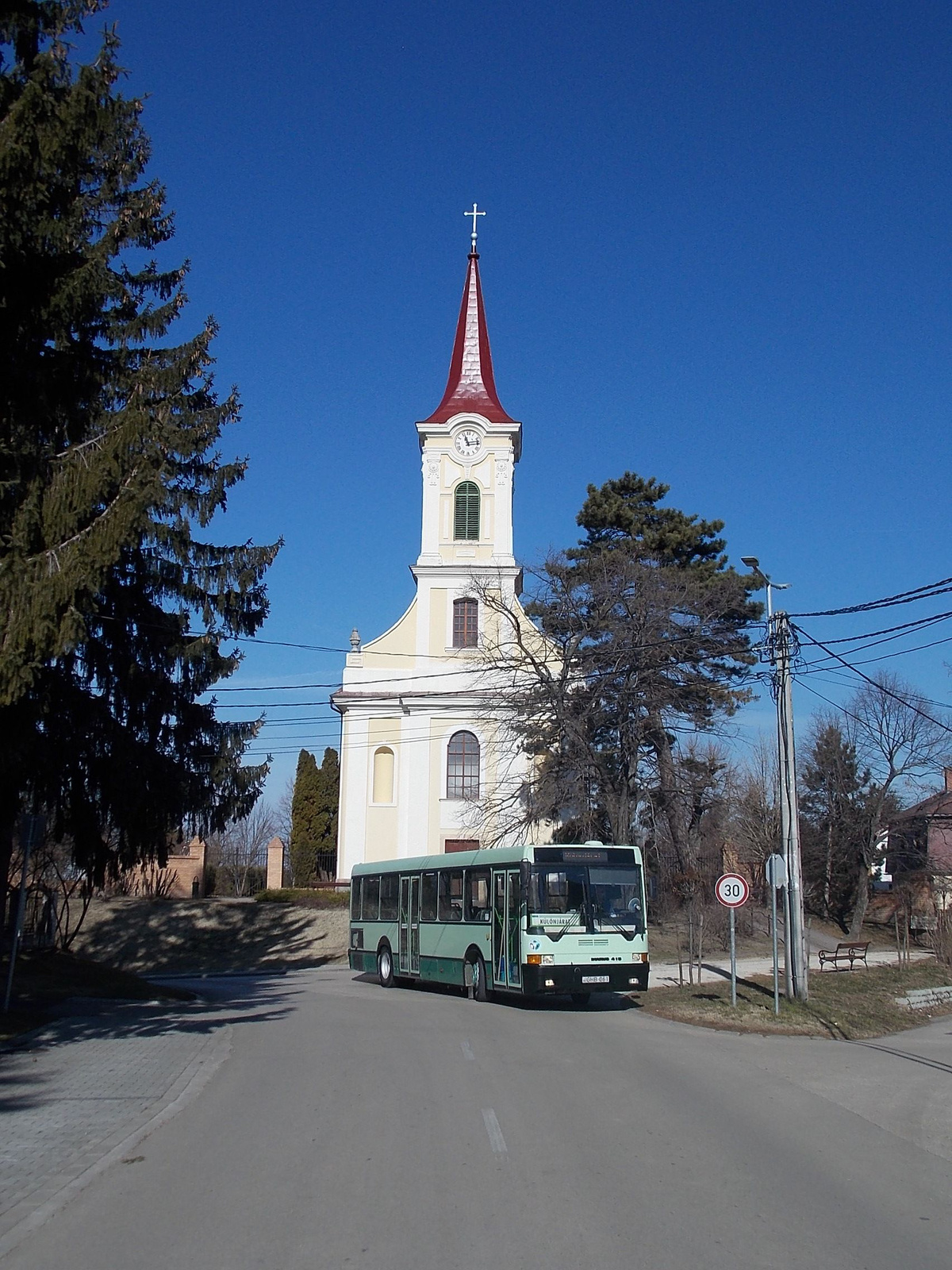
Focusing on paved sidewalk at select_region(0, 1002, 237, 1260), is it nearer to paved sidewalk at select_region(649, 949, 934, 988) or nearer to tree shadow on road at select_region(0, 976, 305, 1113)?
tree shadow on road at select_region(0, 976, 305, 1113)

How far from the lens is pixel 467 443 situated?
45250 mm

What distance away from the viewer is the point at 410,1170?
787 centimetres

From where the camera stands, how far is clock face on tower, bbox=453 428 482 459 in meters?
45.2

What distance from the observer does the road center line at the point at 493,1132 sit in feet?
28.1

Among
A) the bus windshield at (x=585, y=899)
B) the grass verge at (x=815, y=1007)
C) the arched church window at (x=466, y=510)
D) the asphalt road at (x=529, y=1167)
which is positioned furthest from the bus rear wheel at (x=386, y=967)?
the arched church window at (x=466, y=510)

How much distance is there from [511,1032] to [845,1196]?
957 centimetres

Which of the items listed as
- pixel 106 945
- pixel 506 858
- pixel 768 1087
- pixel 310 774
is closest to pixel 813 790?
pixel 310 774

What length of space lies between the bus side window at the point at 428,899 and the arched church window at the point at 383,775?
1973 cm

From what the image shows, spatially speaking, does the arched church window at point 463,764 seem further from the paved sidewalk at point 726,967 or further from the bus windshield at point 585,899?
the bus windshield at point 585,899

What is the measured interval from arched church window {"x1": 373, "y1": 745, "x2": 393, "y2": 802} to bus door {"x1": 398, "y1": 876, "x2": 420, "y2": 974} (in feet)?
60.3

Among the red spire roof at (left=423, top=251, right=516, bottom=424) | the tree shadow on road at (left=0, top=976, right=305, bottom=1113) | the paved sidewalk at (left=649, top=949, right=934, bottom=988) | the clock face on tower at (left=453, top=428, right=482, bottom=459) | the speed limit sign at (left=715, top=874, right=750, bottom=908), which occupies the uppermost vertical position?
the red spire roof at (left=423, top=251, right=516, bottom=424)

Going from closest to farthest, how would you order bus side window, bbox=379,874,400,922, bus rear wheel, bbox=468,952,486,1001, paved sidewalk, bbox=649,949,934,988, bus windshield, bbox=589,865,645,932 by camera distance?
bus windshield, bbox=589,865,645,932 → bus rear wheel, bbox=468,952,486,1001 → bus side window, bbox=379,874,400,922 → paved sidewalk, bbox=649,949,934,988

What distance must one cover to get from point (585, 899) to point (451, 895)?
3.51 metres

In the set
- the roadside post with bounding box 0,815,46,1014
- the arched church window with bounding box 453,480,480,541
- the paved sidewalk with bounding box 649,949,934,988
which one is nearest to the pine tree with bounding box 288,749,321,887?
the arched church window with bounding box 453,480,480,541
